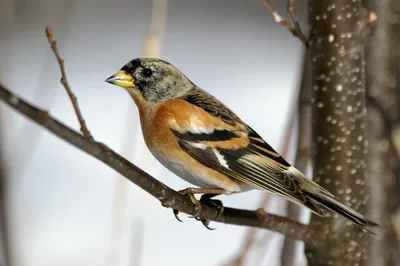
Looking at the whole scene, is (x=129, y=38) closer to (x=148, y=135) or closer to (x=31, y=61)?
(x=31, y=61)

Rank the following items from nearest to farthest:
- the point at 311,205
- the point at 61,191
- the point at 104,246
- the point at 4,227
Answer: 1. the point at 4,227
2. the point at 311,205
3. the point at 104,246
4. the point at 61,191

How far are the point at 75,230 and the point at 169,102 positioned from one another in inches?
73.0

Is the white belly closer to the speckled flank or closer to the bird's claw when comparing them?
the bird's claw

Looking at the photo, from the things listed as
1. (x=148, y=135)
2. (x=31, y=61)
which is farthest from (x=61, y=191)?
(x=148, y=135)

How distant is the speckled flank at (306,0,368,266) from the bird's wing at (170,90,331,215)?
83 mm

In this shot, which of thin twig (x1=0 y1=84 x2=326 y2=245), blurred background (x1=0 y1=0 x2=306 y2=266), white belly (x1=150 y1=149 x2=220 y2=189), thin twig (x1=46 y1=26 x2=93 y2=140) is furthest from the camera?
blurred background (x1=0 y1=0 x2=306 y2=266)

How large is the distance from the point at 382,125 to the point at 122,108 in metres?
2.60

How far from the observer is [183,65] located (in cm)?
473

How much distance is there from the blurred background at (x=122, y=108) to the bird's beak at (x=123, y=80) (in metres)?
0.08

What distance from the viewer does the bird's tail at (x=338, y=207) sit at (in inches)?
56.8

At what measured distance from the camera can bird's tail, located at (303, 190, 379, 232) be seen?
1.44 metres

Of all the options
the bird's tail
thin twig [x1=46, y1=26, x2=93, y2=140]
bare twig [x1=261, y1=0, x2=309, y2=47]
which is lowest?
the bird's tail

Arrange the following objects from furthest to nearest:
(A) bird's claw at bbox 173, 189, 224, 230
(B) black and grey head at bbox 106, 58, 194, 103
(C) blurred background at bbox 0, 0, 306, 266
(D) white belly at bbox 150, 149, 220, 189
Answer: (C) blurred background at bbox 0, 0, 306, 266 < (B) black and grey head at bbox 106, 58, 194, 103 < (D) white belly at bbox 150, 149, 220, 189 < (A) bird's claw at bbox 173, 189, 224, 230

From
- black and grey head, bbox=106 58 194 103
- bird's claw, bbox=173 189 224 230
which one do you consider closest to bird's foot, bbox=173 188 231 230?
bird's claw, bbox=173 189 224 230
